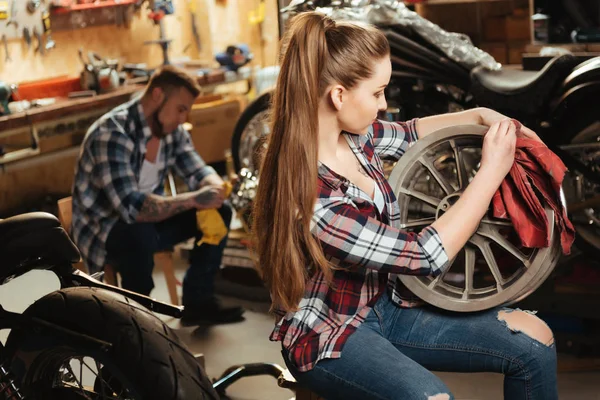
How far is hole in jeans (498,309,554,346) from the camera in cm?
190

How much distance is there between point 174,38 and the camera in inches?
236

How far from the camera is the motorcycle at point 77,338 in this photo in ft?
6.23

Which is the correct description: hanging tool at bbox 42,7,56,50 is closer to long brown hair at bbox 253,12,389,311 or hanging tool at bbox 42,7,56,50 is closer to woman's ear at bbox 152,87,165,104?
woman's ear at bbox 152,87,165,104

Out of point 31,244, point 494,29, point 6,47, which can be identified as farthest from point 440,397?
point 494,29

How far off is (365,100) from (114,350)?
2.48 ft

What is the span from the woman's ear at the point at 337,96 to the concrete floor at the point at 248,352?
1.48m

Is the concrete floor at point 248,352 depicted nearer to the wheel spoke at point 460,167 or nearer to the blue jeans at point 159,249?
the blue jeans at point 159,249

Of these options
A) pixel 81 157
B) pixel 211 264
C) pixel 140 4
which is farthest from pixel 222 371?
pixel 140 4

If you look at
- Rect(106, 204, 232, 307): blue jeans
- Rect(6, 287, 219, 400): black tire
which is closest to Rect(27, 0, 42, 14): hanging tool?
Rect(106, 204, 232, 307): blue jeans

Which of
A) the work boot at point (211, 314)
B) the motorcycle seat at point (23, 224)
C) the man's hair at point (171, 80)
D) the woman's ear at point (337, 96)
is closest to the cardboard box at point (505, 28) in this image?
the man's hair at point (171, 80)

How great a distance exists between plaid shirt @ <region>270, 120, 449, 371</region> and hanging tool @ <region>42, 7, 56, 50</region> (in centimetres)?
365

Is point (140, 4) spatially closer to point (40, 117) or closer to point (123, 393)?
point (40, 117)

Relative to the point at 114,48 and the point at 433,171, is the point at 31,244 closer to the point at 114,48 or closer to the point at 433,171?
the point at 433,171

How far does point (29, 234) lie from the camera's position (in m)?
2.06
